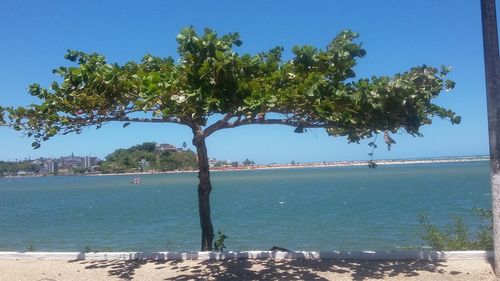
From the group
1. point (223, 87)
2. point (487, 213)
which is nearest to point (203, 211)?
point (223, 87)

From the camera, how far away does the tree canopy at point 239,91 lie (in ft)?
21.9

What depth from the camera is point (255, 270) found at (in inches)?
344

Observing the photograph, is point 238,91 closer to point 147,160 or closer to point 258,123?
point 258,123

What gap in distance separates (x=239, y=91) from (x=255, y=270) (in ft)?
11.1

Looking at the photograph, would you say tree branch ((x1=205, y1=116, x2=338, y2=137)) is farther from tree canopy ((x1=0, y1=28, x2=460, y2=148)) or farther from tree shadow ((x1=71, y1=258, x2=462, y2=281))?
tree shadow ((x1=71, y1=258, x2=462, y2=281))

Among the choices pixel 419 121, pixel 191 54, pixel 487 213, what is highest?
pixel 191 54

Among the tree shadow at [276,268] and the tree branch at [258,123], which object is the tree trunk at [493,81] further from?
the tree branch at [258,123]

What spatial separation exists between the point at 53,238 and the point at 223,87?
20368 millimetres

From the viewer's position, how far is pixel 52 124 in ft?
29.0

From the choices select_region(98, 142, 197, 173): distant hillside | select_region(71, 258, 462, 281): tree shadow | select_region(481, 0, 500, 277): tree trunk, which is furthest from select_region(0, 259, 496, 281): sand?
select_region(98, 142, 197, 173): distant hillside

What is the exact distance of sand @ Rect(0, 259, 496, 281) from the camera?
8.21 m

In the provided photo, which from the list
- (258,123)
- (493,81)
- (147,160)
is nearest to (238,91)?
(258,123)

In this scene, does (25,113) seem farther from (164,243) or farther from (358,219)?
(358,219)

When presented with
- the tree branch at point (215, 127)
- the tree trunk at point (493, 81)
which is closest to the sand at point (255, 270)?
the tree trunk at point (493, 81)
